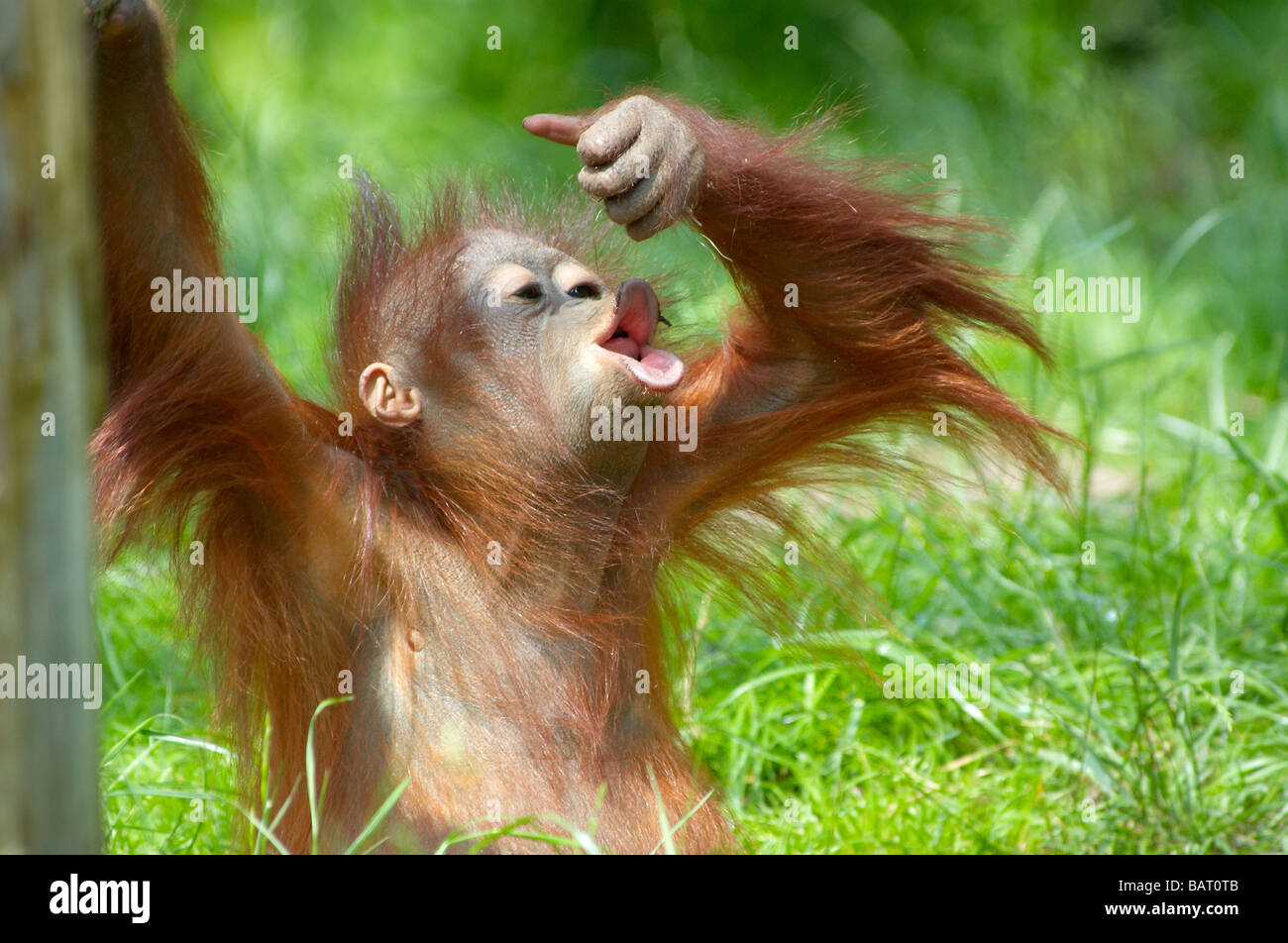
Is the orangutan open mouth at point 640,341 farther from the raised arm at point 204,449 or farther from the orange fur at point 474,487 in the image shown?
the raised arm at point 204,449

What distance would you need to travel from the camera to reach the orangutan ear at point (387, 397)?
3391mm

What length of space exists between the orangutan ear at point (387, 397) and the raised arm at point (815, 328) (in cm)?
58

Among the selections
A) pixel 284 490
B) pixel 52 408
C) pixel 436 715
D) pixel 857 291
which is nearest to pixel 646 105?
pixel 857 291

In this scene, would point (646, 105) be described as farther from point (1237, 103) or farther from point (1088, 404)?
point (1237, 103)

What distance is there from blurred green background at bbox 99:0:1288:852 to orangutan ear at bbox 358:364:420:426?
1.40 ft

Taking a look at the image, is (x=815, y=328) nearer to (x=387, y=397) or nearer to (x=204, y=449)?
(x=387, y=397)

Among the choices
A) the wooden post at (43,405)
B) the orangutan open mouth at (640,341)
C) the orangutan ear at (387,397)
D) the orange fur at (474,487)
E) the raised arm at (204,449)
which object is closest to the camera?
the wooden post at (43,405)

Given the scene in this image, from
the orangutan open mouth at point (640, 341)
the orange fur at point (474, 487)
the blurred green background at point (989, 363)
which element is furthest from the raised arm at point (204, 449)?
the orangutan open mouth at point (640, 341)

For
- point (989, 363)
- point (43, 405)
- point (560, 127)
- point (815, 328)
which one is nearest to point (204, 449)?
point (560, 127)

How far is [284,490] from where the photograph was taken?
123 inches

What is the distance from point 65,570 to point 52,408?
0.65 feet

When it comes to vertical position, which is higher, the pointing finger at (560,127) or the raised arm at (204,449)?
the pointing finger at (560,127)

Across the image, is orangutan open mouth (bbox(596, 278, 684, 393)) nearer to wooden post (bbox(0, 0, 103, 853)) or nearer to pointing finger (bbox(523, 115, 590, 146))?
pointing finger (bbox(523, 115, 590, 146))

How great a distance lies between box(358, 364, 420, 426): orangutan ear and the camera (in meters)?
3.39
